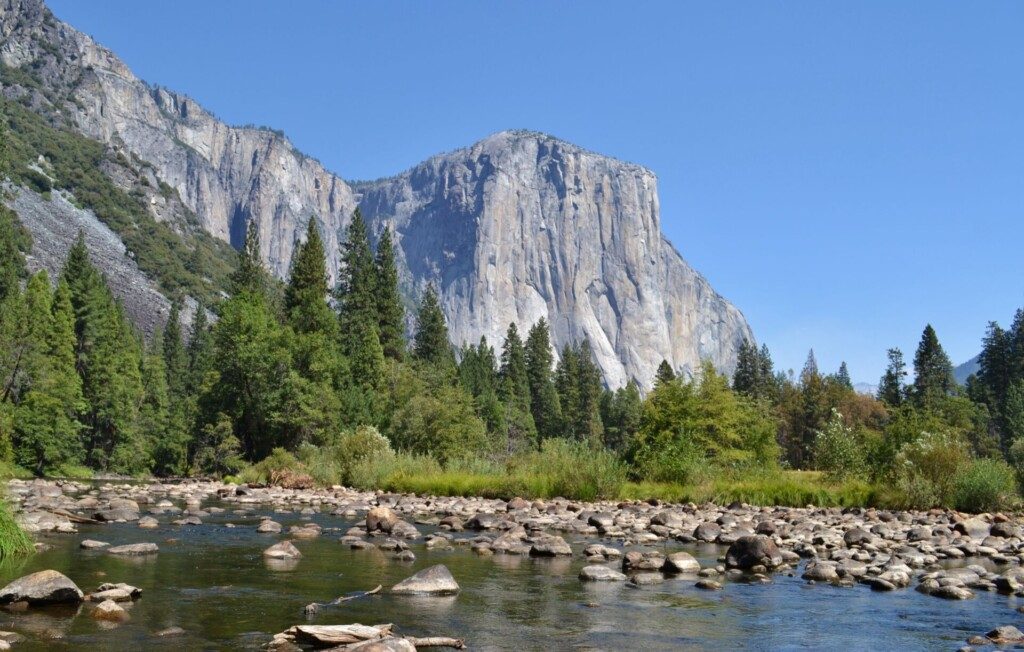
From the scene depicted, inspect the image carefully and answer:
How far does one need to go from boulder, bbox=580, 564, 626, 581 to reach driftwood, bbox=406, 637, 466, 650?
4257 millimetres

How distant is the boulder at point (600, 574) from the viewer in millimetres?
11195

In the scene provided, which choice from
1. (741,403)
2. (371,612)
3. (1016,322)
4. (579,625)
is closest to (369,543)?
(371,612)

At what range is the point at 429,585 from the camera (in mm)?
9859

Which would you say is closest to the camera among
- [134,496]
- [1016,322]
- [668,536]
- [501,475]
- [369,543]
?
[369,543]

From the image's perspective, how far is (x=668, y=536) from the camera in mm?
16922

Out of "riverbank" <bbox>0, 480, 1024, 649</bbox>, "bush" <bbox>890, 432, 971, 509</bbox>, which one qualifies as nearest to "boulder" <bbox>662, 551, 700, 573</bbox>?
"riverbank" <bbox>0, 480, 1024, 649</bbox>

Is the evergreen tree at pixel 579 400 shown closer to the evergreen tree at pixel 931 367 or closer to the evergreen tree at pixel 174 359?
the evergreen tree at pixel 931 367

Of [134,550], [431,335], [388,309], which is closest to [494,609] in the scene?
[134,550]

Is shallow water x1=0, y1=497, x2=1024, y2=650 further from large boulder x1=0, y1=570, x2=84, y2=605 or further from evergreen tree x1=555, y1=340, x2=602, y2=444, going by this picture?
evergreen tree x1=555, y1=340, x2=602, y2=444

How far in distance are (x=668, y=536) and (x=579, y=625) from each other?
360 inches

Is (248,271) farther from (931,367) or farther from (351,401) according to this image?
(931,367)

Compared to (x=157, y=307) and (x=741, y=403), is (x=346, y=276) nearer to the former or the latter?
(x=741, y=403)

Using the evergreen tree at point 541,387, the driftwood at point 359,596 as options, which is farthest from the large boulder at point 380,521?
the evergreen tree at point 541,387

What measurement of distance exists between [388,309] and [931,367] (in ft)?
201
